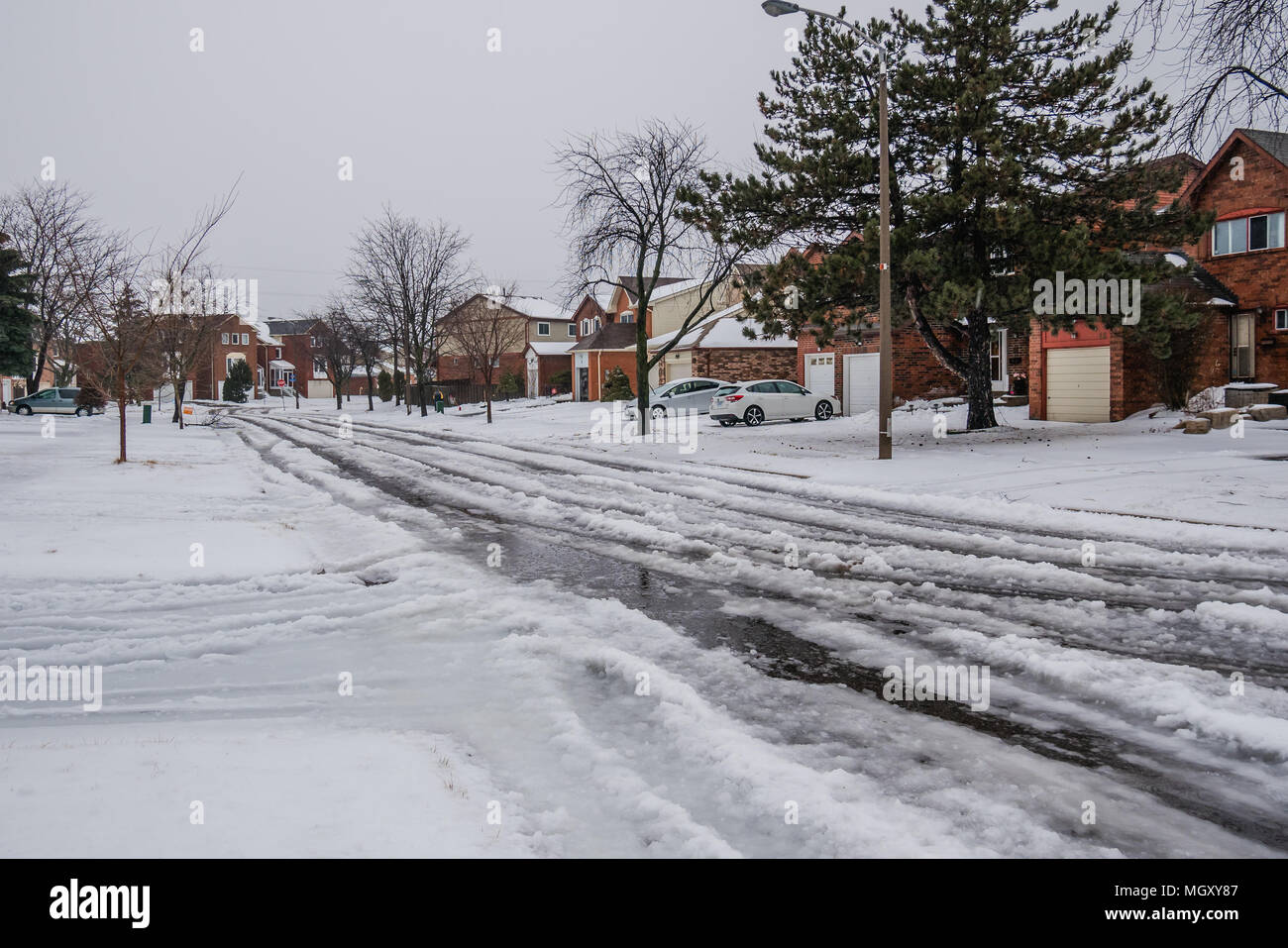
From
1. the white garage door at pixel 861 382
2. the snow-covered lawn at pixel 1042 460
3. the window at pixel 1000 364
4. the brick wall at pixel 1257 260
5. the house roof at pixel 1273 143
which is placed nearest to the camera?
the snow-covered lawn at pixel 1042 460

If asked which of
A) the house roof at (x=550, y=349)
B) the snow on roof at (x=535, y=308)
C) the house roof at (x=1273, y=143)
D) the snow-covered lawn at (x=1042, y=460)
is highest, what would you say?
the snow on roof at (x=535, y=308)

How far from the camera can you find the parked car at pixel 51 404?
46531 millimetres

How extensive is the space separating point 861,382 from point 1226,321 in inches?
466

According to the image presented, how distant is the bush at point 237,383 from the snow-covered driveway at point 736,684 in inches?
3488

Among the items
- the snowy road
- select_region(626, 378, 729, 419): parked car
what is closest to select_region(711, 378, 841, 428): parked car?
select_region(626, 378, 729, 419): parked car

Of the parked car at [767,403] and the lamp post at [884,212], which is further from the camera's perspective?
the parked car at [767,403]

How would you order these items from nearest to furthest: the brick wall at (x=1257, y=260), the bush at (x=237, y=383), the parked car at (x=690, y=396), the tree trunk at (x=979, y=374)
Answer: the tree trunk at (x=979, y=374) < the brick wall at (x=1257, y=260) < the parked car at (x=690, y=396) < the bush at (x=237, y=383)

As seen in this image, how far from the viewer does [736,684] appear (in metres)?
5.18

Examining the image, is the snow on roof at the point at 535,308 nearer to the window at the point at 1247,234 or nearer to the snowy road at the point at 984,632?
the window at the point at 1247,234

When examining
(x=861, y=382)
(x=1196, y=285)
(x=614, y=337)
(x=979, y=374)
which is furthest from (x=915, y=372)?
(x=614, y=337)

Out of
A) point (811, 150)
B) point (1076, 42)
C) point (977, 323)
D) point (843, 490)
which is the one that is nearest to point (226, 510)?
point (843, 490)

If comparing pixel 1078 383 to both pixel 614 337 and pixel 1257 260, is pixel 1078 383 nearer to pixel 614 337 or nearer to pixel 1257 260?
pixel 1257 260

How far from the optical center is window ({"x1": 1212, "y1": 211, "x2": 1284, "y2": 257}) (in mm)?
25844

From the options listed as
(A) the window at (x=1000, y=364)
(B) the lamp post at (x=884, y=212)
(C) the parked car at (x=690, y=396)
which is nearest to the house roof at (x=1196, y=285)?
(A) the window at (x=1000, y=364)
